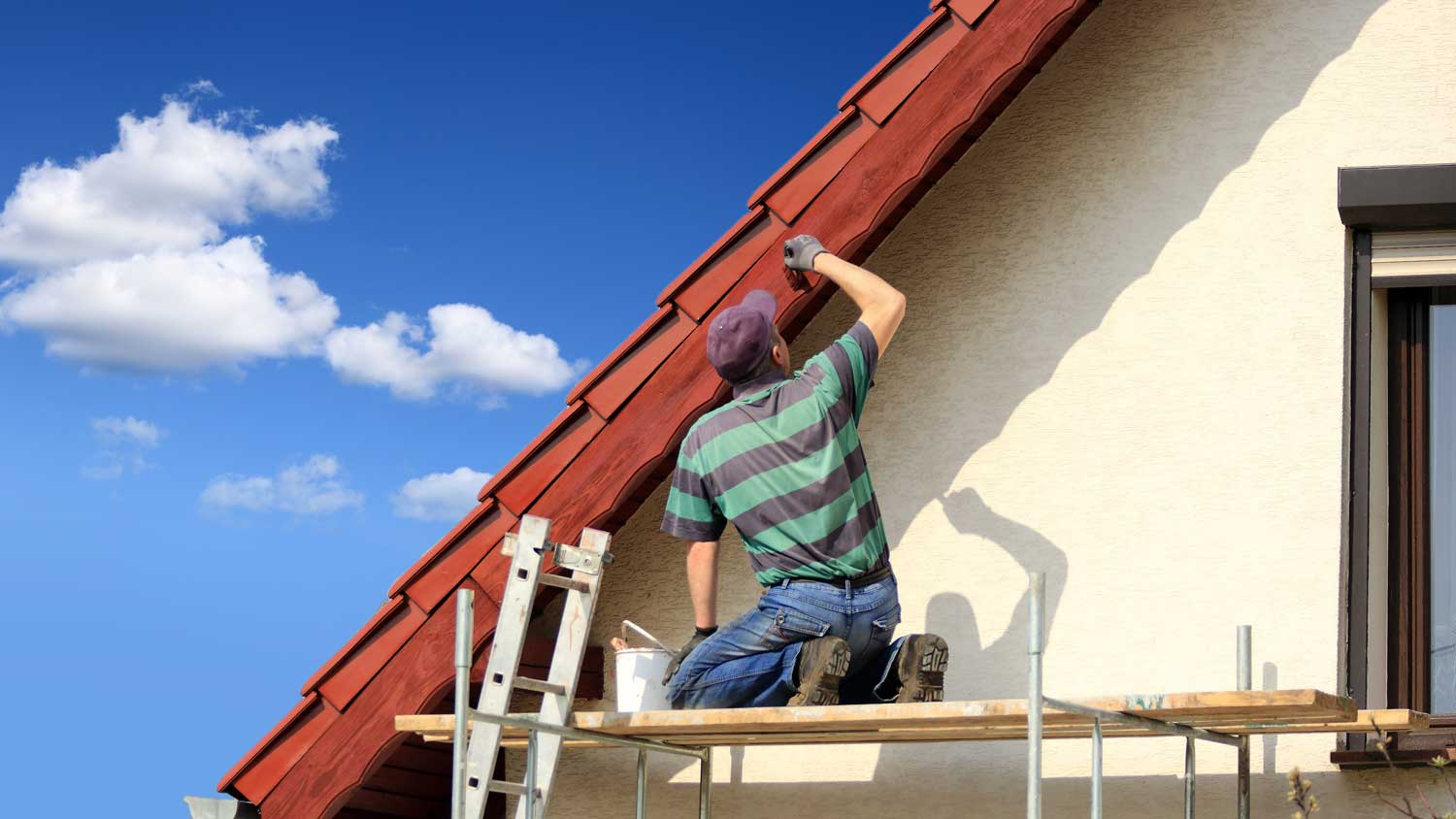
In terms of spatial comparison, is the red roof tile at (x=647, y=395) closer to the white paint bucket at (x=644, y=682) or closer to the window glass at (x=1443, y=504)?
the white paint bucket at (x=644, y=682)

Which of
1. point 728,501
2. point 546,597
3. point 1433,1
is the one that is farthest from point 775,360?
point 1433,1

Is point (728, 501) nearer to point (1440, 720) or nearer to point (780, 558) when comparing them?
point (780, 558)

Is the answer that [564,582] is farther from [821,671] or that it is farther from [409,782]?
[409,782]

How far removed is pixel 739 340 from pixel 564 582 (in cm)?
91

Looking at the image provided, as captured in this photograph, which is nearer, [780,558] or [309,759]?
[780,558]

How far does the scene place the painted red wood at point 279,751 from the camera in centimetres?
575

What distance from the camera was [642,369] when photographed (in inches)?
223

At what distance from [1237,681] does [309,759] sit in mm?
3064

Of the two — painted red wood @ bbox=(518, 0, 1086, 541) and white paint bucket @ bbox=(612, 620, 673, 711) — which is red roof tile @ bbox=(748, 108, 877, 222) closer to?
painted red wood @ bbox=(518, 0, 1086, 541)

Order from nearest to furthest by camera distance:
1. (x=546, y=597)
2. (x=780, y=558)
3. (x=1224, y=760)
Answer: (x=780, y=558) → (x=1224, y=760) → (x=546, y=597)

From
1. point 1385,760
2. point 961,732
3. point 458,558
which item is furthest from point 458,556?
point 1385,760

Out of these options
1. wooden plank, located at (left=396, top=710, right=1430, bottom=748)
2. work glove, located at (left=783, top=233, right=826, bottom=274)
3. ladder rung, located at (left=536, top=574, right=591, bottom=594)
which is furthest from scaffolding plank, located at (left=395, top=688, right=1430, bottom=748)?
work glove, located at (left=783, top=233, right=826, bottom=274)

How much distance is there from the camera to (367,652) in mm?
5785

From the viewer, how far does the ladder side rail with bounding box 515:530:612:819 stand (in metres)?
5.12
